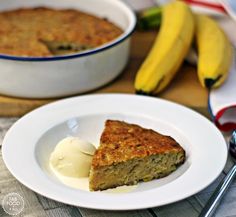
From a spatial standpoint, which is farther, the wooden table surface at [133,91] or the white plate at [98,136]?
the wooden table surface at [133,91]

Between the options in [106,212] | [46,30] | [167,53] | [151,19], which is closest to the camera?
[106,212]

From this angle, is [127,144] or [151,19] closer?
[127,144]

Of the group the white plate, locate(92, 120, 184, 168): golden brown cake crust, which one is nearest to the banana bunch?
the white plate

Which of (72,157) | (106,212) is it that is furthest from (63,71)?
(106,212)

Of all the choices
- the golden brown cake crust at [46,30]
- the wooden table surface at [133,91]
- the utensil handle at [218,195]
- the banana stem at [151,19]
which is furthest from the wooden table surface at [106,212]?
the banana stem at [151,19]

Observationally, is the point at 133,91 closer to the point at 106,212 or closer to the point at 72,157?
the point at 72,157

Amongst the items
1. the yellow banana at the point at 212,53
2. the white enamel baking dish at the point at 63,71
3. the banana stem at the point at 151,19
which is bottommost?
the banana stem at the point at 151,19

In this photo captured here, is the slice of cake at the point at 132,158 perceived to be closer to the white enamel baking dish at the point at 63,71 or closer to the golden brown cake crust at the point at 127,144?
the golden brown cake crust at the point at 127,144
